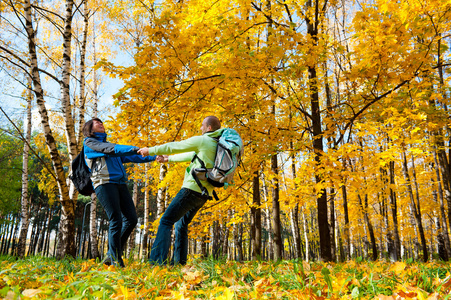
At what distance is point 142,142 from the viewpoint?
12.9 feet

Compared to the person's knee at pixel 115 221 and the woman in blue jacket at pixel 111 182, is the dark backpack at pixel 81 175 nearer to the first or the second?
the woman in blue jacket at pixel 111 182

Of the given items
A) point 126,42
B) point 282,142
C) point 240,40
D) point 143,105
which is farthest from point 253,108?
point 126,42

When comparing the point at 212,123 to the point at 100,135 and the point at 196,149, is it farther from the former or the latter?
the point at 100,135

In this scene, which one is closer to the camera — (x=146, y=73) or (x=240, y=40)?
(x=146, y=73)

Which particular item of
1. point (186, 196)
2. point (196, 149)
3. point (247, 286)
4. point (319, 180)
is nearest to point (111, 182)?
point (186, 196)

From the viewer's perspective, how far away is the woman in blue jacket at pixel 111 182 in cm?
283

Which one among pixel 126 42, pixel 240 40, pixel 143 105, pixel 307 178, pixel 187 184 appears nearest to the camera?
pixel 187 184

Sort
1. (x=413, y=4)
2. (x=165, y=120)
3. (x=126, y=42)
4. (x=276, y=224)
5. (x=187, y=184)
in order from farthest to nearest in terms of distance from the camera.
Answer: (x=126, y=42)
(x=276, y=224)
(x=165, y=120)
(x=413, y=4)
(x=187, y=184)

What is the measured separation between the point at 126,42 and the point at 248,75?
34.6 feet

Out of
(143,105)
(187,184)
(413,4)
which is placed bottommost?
(187,184)

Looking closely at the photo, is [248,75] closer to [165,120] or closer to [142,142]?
[165,120]

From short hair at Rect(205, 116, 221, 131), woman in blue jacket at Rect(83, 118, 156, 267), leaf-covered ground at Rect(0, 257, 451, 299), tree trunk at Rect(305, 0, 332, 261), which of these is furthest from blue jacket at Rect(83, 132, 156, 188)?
tree trunk at Rect(305, 0, 332, 261)

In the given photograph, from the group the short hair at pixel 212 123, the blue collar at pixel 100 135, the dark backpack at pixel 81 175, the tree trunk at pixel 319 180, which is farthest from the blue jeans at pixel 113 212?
the tree trunk at pixel 319 180

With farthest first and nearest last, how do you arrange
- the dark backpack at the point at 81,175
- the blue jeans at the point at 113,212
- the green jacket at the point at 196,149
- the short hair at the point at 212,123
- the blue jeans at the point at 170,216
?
the dark backpack at the point at 81,175 → the short hair at the point at 212,123 → the blue jeans at the point at 113,212 → the blue jeans at the point at 170,216 → the green jacket at the point at 196,149
